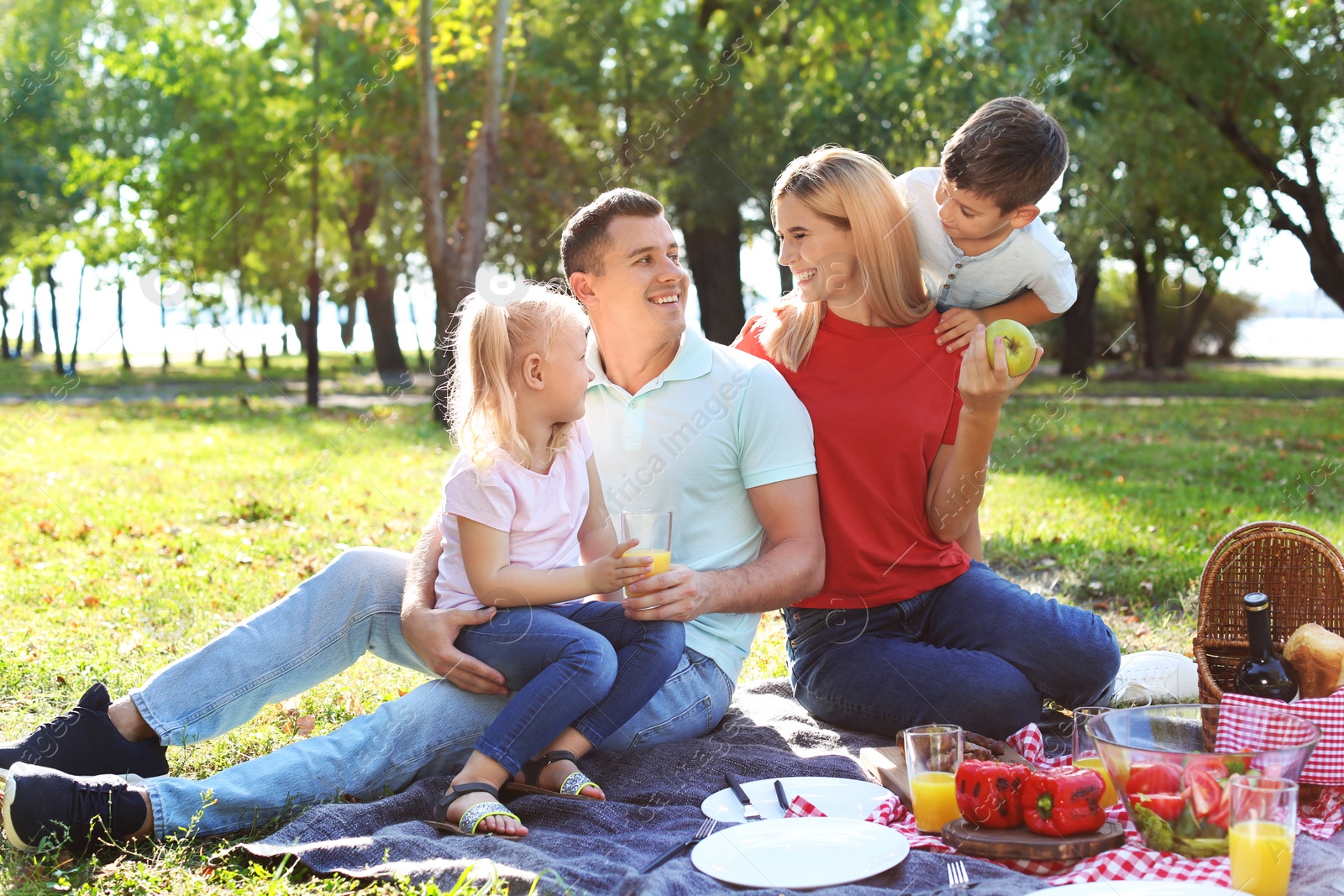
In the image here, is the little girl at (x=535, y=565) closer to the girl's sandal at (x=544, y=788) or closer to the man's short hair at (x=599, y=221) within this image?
the girl's sandal at (x=544, y=788)

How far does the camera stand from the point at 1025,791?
287 centimetres

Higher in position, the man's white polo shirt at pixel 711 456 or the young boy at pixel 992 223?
the young boy at pixel 992 223

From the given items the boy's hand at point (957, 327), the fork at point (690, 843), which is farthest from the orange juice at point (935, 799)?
the boy's hand at point (957, 327)

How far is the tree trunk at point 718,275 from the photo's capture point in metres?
17.6

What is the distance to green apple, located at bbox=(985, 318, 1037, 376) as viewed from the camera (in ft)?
11.7

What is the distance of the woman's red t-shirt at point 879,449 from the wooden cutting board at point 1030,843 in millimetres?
1132

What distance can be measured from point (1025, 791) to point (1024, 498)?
657 centimetres

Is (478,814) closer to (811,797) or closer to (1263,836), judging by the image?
(811,797)

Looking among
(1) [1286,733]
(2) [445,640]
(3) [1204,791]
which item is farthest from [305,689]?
(1) [1286,733]

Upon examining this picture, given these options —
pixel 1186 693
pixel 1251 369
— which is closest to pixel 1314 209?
pixel 1186 693

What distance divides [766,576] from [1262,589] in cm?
153

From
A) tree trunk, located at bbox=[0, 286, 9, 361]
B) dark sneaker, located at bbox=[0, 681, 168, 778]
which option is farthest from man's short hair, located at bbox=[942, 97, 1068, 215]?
tree trunk, located at bbox=[0, 286, 9, 361]

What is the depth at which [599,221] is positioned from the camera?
12.8 ft

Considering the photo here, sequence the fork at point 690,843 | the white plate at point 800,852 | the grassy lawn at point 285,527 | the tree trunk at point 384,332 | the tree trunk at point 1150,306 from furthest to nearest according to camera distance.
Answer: the tree trunk at point 384,332 → the tree trunk at point 1150,306 → the grassy lawn at point 285,527 → the fork at point 690,843 → the white plate at point 800,852
